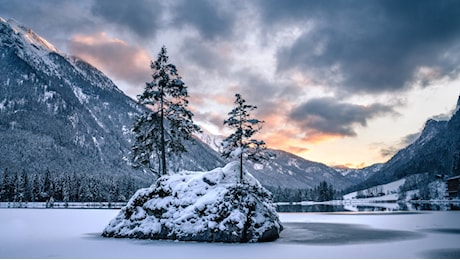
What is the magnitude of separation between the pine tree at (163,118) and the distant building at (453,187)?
331 feet

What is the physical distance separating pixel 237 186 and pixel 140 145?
1354 cm

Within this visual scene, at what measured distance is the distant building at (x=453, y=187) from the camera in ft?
334

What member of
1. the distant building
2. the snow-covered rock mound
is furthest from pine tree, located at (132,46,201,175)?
the distant building

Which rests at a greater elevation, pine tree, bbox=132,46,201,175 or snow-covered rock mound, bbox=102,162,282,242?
pine tree, bbox=132,46,201,175

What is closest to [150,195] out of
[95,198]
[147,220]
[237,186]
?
[147,220]

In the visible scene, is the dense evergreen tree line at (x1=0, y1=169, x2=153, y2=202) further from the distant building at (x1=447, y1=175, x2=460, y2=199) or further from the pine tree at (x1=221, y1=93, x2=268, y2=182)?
the distant building at (x1=447, y1=175, x2=460, y2=199)

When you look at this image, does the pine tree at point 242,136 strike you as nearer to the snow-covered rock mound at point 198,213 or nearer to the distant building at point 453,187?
the snow-covered rock mound at point 198,213

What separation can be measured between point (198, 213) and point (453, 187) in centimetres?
11198

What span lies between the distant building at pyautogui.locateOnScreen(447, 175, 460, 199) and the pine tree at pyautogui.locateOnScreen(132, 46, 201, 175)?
101 metres

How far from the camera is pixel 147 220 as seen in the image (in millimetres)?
22906

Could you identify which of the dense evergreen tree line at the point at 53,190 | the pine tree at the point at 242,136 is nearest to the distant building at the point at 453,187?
the pine tree at the point at 242,136

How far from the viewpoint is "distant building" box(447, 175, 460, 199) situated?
102 m

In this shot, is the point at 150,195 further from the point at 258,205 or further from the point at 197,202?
the point at 258,205

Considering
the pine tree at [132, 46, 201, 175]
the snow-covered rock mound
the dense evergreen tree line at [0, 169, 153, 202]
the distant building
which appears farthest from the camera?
the dense evergreen tree line at [0, 169, 153, 202]
